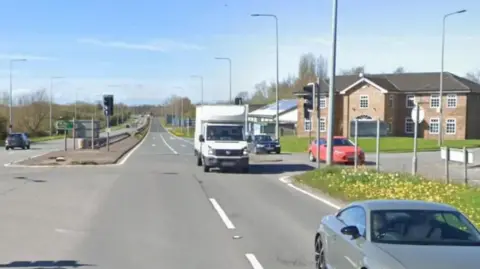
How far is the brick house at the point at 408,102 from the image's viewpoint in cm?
7294

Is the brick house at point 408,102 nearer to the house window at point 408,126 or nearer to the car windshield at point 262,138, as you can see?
the house window at point 408,126

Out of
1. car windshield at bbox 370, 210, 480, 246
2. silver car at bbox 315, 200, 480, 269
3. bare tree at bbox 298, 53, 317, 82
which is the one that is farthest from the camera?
bare tree at bbox 298, 53, 317, 82

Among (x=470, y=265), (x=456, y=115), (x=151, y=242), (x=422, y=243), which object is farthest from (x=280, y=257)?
Answer: (x=456, y=115)

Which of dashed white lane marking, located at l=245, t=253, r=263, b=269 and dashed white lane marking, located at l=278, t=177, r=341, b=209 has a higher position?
dashed white lane marking, located at l=245, t=253, r=263, b=269

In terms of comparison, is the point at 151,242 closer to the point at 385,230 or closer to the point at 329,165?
the point at 385,230

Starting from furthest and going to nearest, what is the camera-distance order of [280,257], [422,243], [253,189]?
[253,189] → [280,257] → [422,243]

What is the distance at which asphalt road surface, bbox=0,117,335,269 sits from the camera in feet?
31.2

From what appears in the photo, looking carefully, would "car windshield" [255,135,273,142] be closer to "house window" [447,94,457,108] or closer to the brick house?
the brick house

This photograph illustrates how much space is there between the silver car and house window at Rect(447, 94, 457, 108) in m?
69.1

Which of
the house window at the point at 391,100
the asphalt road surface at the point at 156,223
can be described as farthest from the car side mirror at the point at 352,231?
the house window at the point at 391,100

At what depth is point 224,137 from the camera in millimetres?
29359

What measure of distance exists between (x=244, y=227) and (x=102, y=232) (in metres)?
2.67

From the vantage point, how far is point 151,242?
10.9 metres

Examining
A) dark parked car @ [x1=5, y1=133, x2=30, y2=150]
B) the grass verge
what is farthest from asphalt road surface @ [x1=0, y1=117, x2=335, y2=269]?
dark parked car @ [x1=5, y1=133, x2=30, y2=150]
